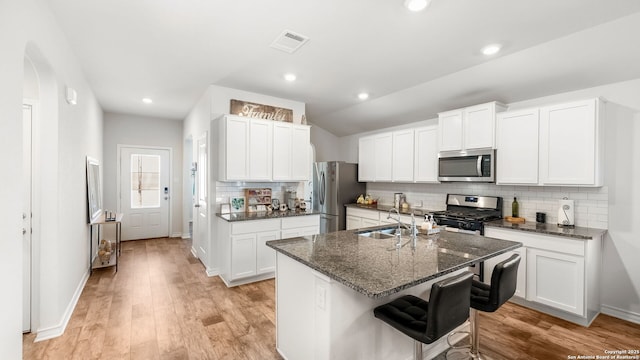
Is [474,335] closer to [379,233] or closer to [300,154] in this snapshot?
[379,233]

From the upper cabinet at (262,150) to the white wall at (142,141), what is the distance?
10.7 ft

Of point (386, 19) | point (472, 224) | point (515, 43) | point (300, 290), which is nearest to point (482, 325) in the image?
point (472, 224)

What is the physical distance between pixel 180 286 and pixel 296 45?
334 centimetres

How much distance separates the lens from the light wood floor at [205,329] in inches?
93.2

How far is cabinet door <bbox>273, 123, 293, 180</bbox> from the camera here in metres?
4.34

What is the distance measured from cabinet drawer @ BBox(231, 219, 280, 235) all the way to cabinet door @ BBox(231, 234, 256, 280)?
0.22ft

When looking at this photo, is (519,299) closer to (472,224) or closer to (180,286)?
(472,224)

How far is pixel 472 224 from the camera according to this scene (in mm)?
3482

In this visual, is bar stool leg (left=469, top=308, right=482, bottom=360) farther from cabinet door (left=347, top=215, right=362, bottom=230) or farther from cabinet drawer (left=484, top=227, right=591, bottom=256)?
cabinet door (left=347, top=215, right=362, bottom=230)

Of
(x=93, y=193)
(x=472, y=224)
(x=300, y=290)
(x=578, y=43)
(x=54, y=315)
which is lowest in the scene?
(x=54, y=315)

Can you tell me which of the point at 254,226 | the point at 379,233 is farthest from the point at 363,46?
the point at 254,226

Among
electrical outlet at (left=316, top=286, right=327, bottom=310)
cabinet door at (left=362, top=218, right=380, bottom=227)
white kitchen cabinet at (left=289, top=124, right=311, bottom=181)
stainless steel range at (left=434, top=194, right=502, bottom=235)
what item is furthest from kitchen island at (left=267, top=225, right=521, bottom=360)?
cabinet door at (left=362, top=218, right=380, bottom=227)

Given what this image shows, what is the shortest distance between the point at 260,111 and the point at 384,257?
333 centimetres

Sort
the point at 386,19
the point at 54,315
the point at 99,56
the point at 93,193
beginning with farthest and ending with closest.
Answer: the point at 93,193, the point at 99,56, the point at 54,315, the point at 386,19
